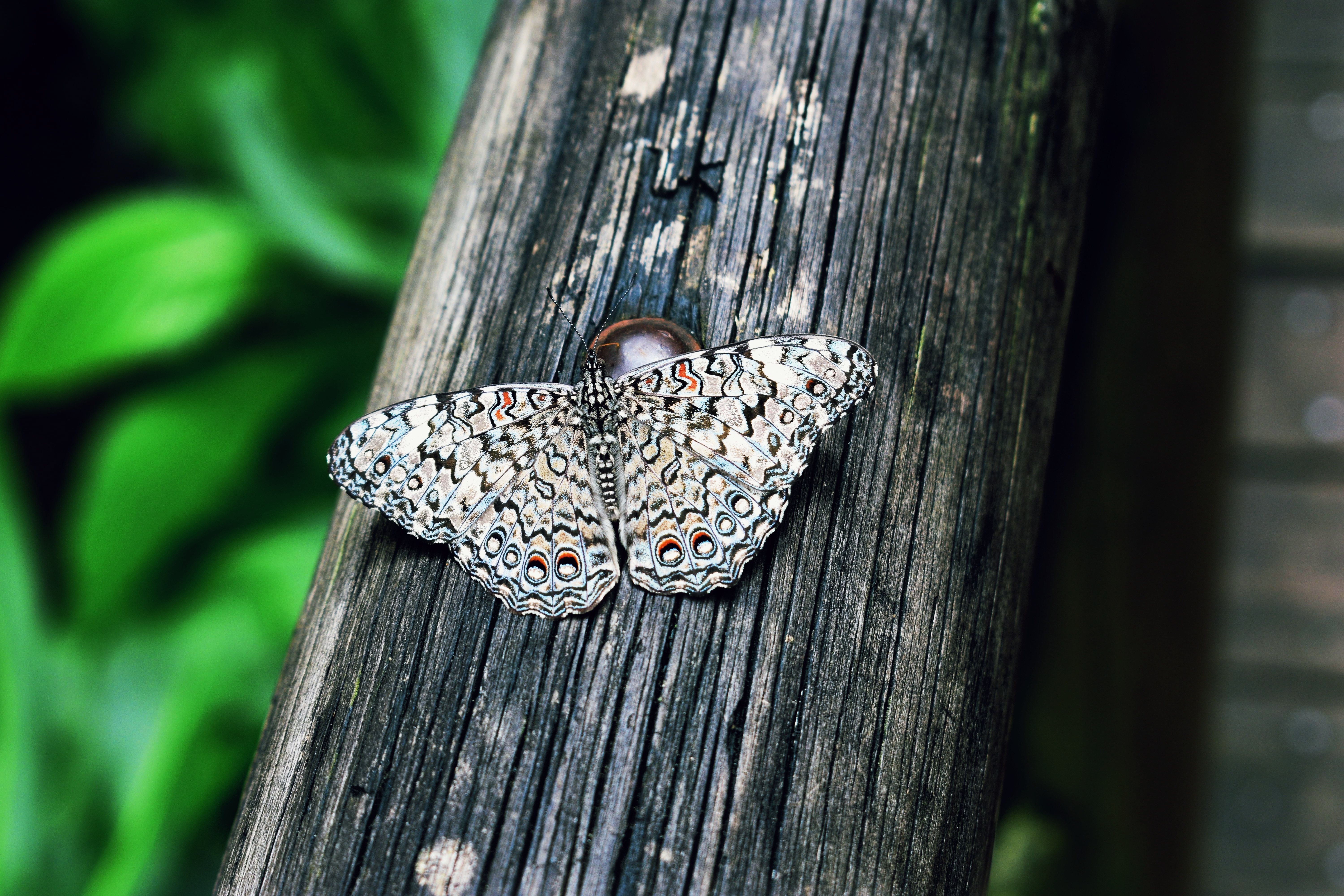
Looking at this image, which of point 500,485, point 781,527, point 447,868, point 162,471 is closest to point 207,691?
point 162,471

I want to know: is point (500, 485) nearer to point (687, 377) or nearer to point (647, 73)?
point (687, 377)

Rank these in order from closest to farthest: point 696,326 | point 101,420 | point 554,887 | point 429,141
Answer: point 554,887 < point 696,326 < point 429,141 < point 101,420

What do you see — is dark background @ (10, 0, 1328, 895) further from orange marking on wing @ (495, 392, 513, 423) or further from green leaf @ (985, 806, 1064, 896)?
orange marking on wing @ (495, 392, 513, 423)

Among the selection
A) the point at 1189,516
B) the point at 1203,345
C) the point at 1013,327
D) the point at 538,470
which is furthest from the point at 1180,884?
the point at 538,470

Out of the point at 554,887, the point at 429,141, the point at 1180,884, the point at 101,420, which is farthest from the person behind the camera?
the point at 101,420

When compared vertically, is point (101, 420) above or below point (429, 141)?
below

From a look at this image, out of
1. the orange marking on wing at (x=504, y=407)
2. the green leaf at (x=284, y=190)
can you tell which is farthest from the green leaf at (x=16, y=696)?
the orange marking on wing at (x=504, y=407)

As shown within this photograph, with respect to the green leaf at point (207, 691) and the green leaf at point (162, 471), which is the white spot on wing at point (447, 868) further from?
the green leaf at point (162, 471)

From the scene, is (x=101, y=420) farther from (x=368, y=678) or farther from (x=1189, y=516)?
(x=1189, y=516)
